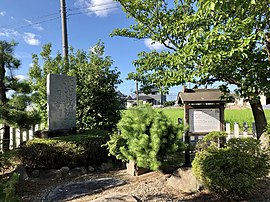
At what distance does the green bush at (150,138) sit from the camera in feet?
12.5

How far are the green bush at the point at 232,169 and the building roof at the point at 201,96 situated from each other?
145cm

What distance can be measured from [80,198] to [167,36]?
3536mm

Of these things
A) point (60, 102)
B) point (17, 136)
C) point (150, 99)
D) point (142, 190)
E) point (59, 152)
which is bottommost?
point (142, 190)

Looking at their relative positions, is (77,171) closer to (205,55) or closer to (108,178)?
(108,178)

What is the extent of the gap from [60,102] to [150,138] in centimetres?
306

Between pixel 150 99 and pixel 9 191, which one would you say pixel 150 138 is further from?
pixel 150 99

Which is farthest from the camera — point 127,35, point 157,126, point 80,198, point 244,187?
point 127,35

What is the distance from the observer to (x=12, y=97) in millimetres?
4973

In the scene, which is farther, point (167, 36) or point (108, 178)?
point (167, 36)

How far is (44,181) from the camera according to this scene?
430 cm

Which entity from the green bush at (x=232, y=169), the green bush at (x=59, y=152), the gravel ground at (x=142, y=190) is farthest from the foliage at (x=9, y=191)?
the green bush at (x=59, y=152)

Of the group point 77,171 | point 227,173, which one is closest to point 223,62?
point 227,173

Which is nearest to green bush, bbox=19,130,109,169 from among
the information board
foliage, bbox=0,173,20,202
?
the information board

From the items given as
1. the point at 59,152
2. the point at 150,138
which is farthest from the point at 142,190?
the point at 59,152
